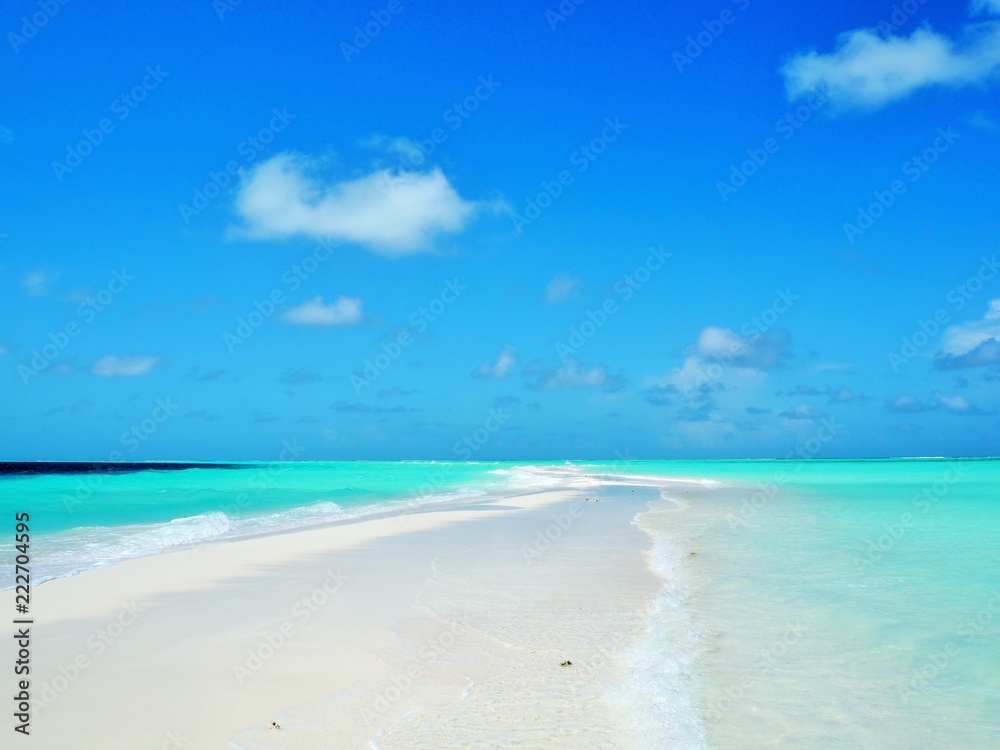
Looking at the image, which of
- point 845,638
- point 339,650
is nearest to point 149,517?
point 339,650

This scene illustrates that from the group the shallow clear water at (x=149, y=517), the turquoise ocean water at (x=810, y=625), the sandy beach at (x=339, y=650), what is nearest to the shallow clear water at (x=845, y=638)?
the turquoise ocean water at (x=810, y=625)

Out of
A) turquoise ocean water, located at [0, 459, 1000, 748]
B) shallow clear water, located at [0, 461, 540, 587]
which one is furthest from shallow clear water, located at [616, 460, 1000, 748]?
shallow clear water, located at [0, 461, 540, 587]

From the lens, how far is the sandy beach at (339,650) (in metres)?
5.13

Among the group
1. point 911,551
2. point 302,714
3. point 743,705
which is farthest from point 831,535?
point 302,714

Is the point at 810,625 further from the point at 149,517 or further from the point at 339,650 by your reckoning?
the point at 149,517

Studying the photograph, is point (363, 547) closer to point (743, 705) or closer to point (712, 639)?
point (712, 639)

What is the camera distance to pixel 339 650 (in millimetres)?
7066

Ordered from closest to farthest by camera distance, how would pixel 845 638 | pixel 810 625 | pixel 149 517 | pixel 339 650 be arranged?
pixel 339 650 < pixel 845 638 < pixel 810 625 < pixel 149 517

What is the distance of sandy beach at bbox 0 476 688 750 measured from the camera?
513cm

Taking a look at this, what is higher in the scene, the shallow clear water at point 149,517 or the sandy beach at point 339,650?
the sandy beach at point 339,650

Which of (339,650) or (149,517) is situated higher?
(339,650)

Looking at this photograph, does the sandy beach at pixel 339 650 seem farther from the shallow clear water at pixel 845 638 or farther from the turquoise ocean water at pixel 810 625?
the shallow clear water at pixel 845 638

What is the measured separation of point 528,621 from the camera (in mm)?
8156

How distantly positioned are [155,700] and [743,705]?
15.5 feet
